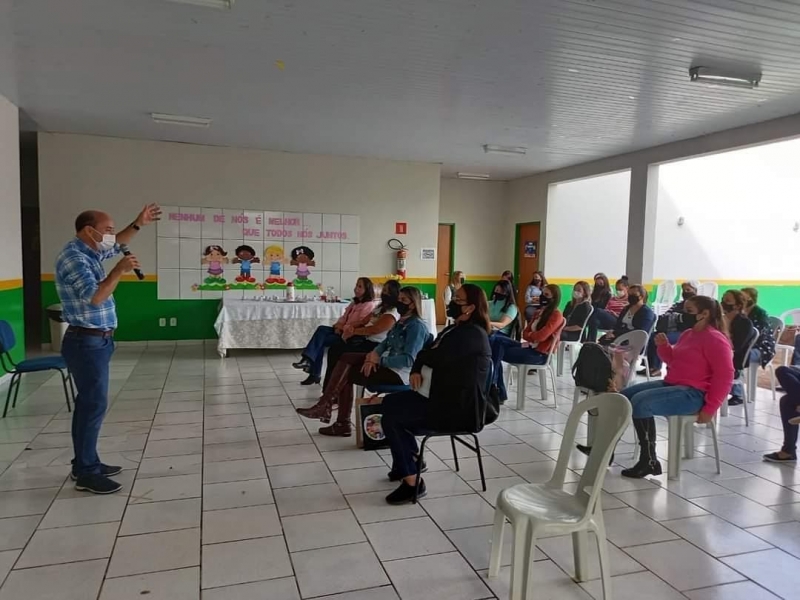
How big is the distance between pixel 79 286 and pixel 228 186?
17.3 ft

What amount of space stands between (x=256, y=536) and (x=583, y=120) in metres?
5.23

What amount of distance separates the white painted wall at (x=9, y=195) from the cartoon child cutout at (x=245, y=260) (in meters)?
2.65

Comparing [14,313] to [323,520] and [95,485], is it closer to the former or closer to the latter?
[95,485]

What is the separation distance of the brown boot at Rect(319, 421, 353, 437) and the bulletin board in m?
4.31

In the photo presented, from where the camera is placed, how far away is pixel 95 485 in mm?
3025

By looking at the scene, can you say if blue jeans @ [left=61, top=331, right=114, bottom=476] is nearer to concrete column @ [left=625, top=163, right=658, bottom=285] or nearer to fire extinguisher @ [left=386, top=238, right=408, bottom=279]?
fire extinguisher @ [left=386, top=238, right=408, bottom=279]

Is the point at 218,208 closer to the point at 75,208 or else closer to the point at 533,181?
the point at 75,208

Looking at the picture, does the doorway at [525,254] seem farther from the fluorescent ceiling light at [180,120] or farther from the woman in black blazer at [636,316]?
the fluorescent ceiling light at [180,120]

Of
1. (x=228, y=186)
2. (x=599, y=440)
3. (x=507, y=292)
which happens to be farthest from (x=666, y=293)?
(x=599, y=440)

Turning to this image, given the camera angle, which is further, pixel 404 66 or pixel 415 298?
pixel 404 66

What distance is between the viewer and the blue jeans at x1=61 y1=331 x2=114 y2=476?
2.95m

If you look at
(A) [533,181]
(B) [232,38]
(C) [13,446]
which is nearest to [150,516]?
(C) [13,446]

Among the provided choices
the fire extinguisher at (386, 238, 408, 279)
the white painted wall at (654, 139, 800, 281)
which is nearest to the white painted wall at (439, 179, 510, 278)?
the fire extinguisher at (386, 238, 408, 279)

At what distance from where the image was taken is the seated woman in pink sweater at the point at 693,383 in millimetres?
3270
